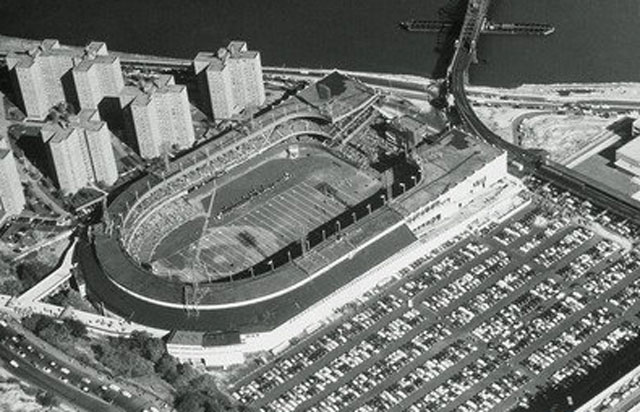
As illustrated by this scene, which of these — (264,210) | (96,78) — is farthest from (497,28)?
(96,78)

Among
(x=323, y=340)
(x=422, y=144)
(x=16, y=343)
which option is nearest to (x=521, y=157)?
(x=422, y=144)

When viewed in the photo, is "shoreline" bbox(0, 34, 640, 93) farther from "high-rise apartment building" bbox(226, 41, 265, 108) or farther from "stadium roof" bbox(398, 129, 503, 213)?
"stadium roof" bbox(398, 129, 503, 213)

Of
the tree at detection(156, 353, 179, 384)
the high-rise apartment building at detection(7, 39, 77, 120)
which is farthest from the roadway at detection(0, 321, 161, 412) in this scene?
the high-rise apartment building at detection(7, 39, 77, 120)

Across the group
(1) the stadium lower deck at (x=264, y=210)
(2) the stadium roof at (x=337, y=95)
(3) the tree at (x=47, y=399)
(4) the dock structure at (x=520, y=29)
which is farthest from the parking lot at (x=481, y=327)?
(4) the dock structure at (x=520, y=29)

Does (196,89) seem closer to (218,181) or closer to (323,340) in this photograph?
(218,181)

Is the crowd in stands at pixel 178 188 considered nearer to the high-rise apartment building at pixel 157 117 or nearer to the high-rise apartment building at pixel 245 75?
the high-rise apartment building at pixel 157 117

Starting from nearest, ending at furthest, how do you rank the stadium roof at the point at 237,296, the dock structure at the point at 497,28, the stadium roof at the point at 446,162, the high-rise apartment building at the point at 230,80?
the stadium roof at the point at 237,296 → the stadium roof at the point at 446,162 → the high-rise apartment building at the point at 230,80 → the dock structure at the point at 497,28

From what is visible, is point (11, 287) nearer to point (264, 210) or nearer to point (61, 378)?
point (61, 378)
